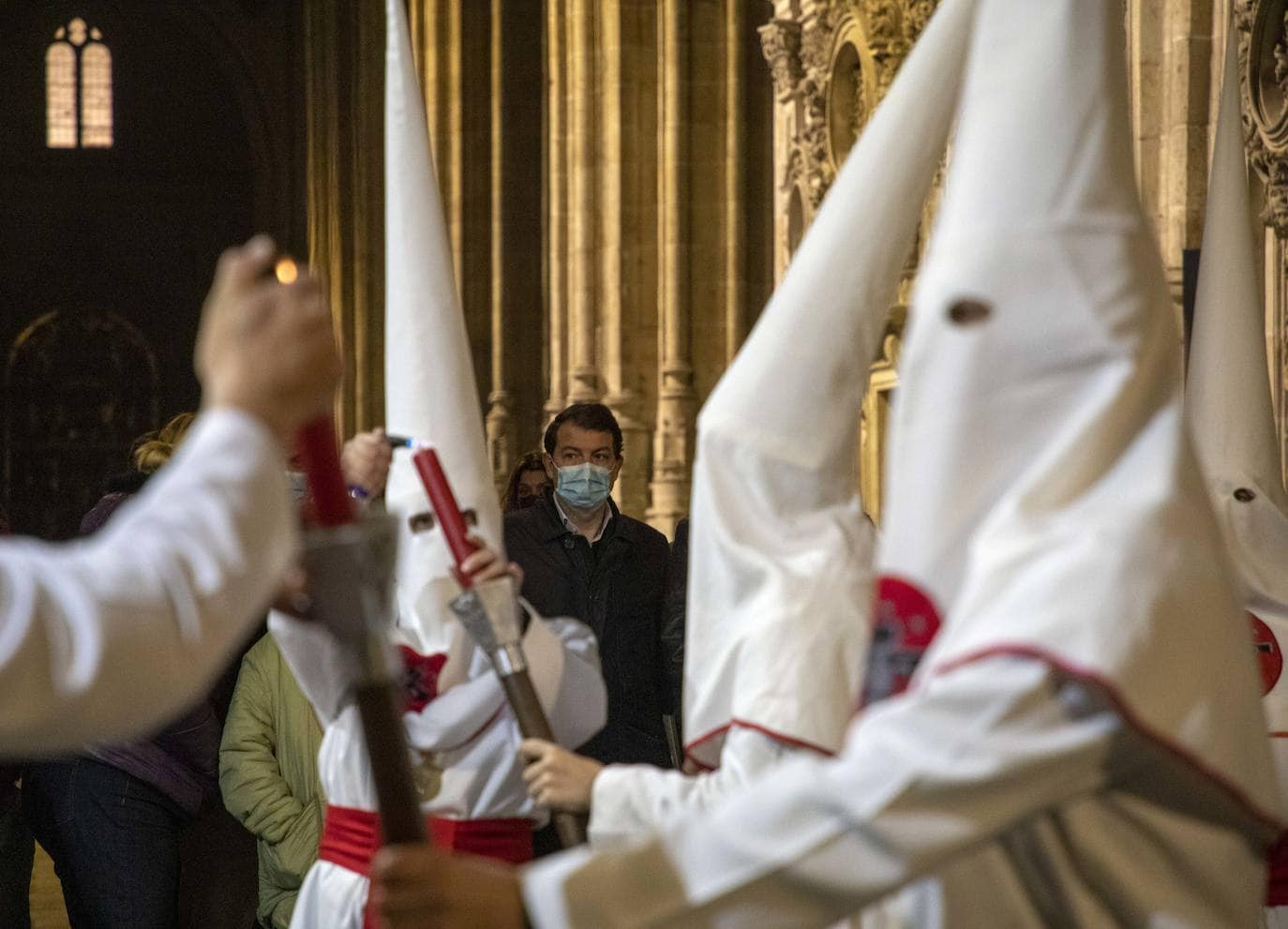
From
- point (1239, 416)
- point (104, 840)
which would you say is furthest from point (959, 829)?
point (104, 840)

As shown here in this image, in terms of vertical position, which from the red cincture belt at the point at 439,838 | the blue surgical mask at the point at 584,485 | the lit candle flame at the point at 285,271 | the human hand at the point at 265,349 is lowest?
the red cincture belt at the point at 439,838

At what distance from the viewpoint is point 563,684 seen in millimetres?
3152

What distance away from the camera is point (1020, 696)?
1.54 meters

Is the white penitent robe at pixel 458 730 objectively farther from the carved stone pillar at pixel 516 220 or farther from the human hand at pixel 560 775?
the carved stone pillar at pixel 516 220

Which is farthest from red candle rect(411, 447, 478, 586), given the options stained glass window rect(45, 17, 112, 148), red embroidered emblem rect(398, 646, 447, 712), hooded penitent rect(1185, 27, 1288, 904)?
stained glass window rect(45, 17, 112, 148)

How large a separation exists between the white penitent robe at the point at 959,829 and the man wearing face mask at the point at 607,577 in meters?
3.23

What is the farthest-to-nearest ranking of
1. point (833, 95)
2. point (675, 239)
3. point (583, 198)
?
point (583, 198), point (675, 239), point (833, 95)

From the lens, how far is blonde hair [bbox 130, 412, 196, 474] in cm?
524

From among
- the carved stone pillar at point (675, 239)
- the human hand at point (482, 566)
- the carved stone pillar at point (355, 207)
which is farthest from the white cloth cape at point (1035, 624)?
the carved stone pillar at point (355, 207)

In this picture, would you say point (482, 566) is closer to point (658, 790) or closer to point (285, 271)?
point (658, 790)

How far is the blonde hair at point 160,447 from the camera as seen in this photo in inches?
206

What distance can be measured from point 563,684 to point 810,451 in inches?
31.6

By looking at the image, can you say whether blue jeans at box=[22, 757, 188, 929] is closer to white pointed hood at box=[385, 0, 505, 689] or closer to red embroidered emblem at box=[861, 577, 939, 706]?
white pointed hood at box=[385, 0, 505, 689]

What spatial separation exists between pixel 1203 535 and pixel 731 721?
3.14ft
